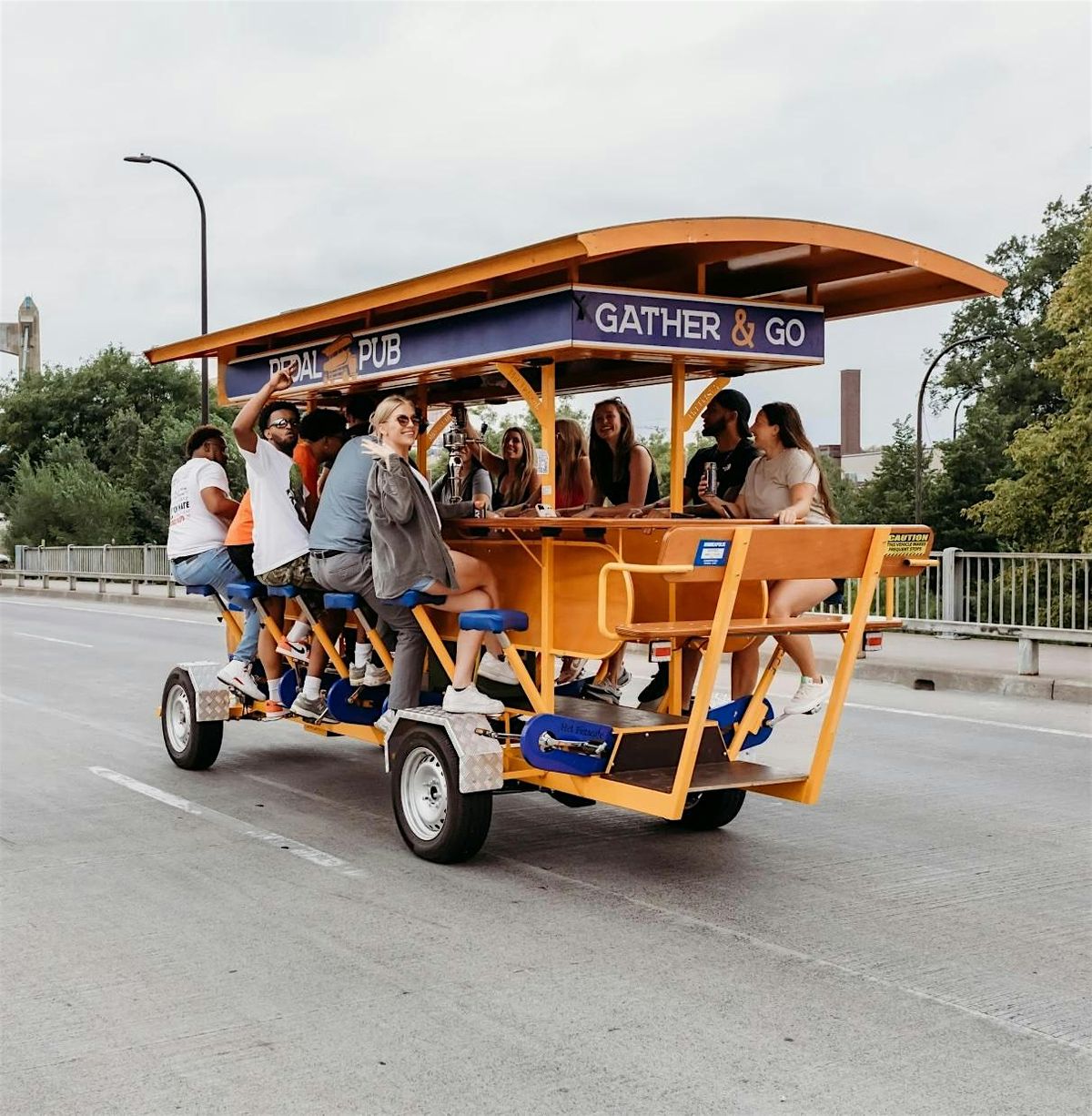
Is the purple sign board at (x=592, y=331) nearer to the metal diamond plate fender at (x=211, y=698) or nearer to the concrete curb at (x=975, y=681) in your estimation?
the metal diamond plate fender at (x=211, y=698)

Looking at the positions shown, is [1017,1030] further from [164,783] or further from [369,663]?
[164,783]

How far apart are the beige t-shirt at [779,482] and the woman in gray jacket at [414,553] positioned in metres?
1.44

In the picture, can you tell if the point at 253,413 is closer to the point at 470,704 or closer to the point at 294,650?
the point at 294,650

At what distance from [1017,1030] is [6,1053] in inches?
123

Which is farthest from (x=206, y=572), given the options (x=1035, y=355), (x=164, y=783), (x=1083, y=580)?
(x=1035, y=355)

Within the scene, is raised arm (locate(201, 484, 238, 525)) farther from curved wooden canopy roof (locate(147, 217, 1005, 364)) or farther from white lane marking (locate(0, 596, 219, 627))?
white lane marking (locate(0, 596, 219, 627))

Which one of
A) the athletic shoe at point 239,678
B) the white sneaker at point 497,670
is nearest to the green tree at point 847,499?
the athletic shoe at point 239,678

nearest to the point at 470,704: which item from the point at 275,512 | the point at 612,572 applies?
the point at 612,572

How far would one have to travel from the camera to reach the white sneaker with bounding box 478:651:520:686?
725cm

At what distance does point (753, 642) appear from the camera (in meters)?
6.95

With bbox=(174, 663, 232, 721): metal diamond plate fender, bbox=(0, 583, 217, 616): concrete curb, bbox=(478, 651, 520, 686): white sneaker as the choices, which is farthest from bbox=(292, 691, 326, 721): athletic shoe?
bbox=(0, 583, 217, 616): concrete curb

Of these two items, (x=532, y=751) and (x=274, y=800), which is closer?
(x=532, y=751)

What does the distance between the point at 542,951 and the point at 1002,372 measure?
1987 inches

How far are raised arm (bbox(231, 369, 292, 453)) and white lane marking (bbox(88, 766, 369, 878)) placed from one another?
79.8 inches
